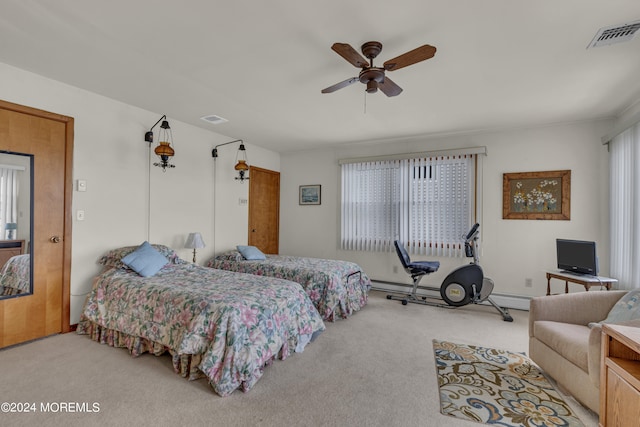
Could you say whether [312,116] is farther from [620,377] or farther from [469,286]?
[620,377]

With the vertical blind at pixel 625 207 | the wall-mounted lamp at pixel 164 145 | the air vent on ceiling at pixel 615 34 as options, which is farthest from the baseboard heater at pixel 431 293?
the wall-mounted lamp at pixel 164 145

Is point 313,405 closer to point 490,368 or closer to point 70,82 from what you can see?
point 490,368

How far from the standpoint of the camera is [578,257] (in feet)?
11.6

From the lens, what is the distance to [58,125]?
10.1 ft

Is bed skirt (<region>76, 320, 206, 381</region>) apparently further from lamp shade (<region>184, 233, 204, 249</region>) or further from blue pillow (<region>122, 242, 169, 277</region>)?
lamp shade (<region>184, 233, 204, 249</region>)

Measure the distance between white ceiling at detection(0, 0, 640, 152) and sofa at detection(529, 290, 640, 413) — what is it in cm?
195

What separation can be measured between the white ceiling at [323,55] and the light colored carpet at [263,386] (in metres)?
2.55

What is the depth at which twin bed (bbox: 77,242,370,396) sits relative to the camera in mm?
2184

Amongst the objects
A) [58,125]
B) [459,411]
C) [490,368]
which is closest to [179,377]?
[459,411]

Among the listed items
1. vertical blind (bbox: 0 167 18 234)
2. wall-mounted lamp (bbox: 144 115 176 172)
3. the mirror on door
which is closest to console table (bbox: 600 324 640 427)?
wall-mounted lamp (bbox: 144 115 176 172)

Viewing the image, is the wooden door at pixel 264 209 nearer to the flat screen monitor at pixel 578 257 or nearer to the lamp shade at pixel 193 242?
the lamp shade at pixel 193 242

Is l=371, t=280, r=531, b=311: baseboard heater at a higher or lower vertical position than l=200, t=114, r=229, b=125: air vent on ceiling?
lower

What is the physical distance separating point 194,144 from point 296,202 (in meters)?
2.27

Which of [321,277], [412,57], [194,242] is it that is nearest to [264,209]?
[194,242]
